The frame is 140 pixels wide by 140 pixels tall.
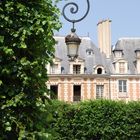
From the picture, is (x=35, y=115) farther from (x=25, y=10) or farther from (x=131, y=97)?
(x=131, y=97)

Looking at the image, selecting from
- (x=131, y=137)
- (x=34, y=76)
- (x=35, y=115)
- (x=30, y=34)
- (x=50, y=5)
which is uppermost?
(x=50, y=5)

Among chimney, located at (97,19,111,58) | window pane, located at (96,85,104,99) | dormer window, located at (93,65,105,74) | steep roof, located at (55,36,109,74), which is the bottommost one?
window pane, located at (96,85,104,99)

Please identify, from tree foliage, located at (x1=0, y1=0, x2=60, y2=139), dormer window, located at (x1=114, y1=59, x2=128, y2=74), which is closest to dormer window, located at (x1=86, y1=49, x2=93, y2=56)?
dormer window, located at (x1=114, y1=59, x2=128, y2=74)

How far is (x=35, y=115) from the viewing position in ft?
19.4

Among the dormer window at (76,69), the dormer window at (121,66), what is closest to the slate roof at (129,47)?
the dormer window at (121,66)

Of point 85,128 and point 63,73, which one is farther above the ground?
point 63,73

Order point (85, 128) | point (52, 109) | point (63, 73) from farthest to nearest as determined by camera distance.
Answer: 1. point (63, 73)
2. point (85, 128)
3. point (52, 109)

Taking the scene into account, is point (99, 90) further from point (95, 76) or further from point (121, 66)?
point (121, 66)

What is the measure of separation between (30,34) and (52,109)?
1.06 m

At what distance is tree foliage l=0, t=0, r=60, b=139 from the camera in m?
5.75

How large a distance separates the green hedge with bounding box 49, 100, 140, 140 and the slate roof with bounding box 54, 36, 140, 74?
1466 centimetres

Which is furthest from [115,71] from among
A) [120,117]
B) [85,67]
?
[120,117]

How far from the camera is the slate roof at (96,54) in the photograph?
41.6 m

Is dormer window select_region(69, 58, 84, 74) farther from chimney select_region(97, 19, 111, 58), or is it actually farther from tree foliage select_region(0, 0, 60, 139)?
tree foliage select_region(0, 0, 60, 139)
